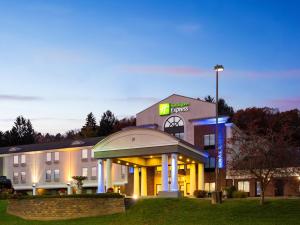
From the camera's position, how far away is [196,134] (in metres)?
66.8

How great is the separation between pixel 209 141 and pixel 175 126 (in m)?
5.22

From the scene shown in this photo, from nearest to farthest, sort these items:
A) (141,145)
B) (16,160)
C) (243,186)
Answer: (141,145)
(243,186)
(16,160)

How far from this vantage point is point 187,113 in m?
67.8

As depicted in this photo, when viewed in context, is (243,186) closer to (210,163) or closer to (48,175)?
(210,163)

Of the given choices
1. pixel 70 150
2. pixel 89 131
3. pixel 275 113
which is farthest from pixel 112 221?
pixel 89 131

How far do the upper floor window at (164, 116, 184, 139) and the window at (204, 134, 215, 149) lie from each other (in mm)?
3412

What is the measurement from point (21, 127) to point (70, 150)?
2419 inches

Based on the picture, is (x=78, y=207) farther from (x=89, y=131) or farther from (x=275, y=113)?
(x=89, y=131)

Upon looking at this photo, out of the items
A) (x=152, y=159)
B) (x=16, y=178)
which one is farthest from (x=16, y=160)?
(x=152, y=159)

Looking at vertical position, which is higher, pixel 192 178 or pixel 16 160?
pixel 16 160

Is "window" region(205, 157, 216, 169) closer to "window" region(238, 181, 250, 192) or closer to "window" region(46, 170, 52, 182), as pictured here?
"window" region(238, 181, 250, 192)

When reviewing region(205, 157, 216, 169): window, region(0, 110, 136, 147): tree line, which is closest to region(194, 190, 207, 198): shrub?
region(205, 157, 216, 169): window

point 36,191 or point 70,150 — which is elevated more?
point 70,150

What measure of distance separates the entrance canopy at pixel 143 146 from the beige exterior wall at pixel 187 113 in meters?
5.72
